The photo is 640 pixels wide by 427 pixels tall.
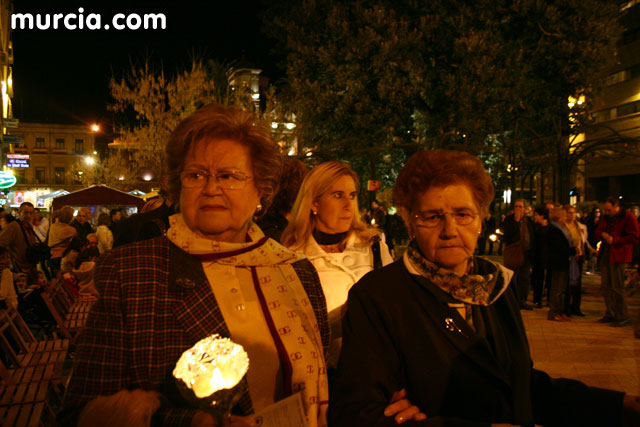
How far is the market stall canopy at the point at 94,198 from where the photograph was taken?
16859 millimetres

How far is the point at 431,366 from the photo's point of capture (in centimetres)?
169

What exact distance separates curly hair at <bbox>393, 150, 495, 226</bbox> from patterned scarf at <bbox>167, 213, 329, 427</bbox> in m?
0.62

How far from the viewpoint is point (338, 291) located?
2.92 metres

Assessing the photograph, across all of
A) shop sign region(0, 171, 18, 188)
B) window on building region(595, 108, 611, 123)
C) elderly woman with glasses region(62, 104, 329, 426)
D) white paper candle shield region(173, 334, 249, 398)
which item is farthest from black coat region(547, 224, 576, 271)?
window on building region(595, 108, 611, 123)

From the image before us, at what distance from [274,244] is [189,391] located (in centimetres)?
90

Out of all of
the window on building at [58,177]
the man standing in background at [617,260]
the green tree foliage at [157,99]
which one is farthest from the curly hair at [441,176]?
the window on building at [58,177]

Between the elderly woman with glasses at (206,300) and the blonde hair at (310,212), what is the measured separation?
Answer: 1109 millimetres

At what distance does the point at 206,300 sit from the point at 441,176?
106 centimetres

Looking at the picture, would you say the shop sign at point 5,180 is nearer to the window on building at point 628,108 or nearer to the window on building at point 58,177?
the window on building at point 628,108

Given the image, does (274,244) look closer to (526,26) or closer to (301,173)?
(301,173)

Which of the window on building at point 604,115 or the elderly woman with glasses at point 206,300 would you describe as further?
the window on building at point 604,115

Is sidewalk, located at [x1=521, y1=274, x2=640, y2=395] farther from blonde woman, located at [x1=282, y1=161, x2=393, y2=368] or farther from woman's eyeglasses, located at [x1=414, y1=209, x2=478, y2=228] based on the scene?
woman's eyeglasses, located at [x1=414, y1=209, x2=478, y2=228]

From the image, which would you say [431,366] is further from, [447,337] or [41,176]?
[41,176]

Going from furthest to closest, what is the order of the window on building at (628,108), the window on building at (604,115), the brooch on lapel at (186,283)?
Answer: the window on building at (604,115)
the window on building at (628,108)
the brooch on lapel at (186,283)
